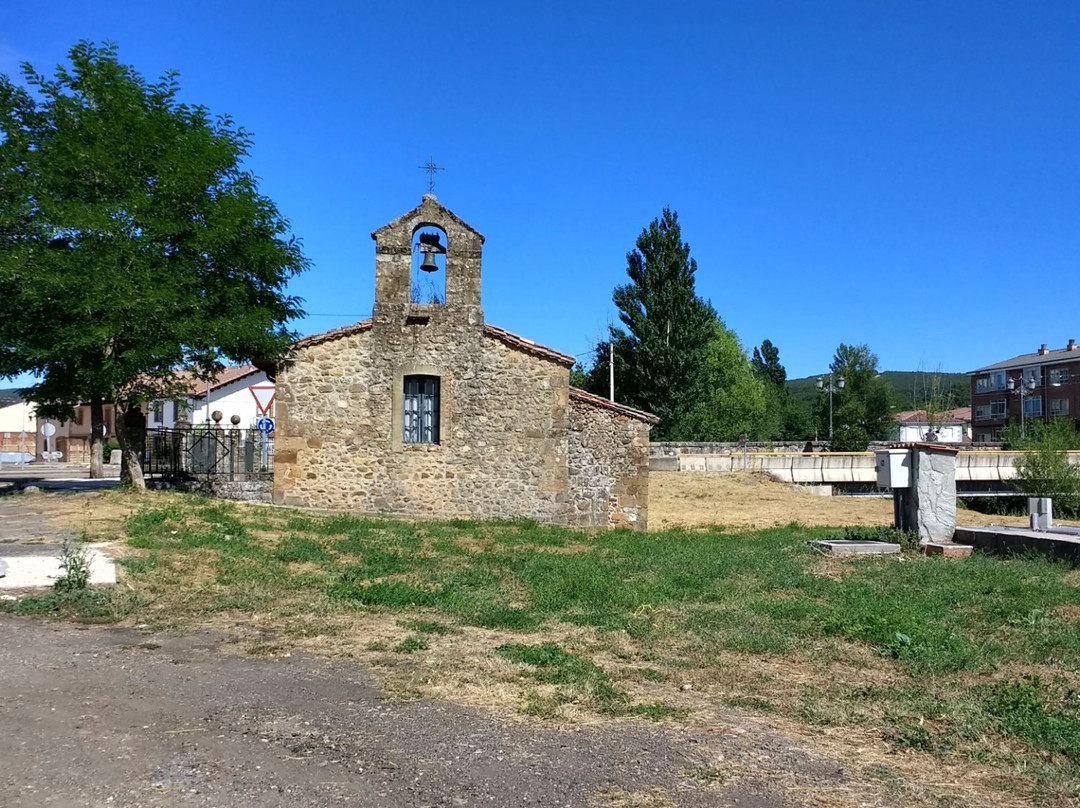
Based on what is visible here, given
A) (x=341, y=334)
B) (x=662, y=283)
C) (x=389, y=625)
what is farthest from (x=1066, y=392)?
(x=389, y=625)

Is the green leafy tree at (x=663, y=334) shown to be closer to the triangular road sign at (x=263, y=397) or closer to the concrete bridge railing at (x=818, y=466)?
the concrete bridge railing at (x=818, y=466)

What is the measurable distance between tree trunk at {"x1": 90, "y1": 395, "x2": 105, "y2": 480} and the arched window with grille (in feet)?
22.7

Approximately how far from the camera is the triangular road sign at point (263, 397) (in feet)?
63.6

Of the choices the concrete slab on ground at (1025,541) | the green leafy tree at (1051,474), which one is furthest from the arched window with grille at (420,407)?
the green leafy tree at (1051,474)

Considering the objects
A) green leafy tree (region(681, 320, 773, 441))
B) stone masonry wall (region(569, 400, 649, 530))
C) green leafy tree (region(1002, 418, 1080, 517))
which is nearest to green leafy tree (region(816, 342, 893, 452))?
green leafy tree (region(681, 320, 773, 441))

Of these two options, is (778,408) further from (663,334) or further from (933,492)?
(933,492)

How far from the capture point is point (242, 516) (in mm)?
15344

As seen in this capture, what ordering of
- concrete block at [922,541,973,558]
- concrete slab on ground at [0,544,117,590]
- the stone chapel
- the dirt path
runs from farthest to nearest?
the stone chapel < concrete block at [922,541,973,558] < concrete slab on ground at [0,544,117,590] < the dirt path

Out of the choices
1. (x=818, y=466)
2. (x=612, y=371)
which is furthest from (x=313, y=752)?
(x=612, y=371)

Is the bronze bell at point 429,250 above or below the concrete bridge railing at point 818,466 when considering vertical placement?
above

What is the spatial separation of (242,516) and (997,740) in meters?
13.6

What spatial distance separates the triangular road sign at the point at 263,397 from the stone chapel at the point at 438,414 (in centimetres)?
125

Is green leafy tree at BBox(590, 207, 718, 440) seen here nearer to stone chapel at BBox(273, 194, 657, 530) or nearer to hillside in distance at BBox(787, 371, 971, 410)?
hillside in distance at BBox(787, 371, 971, 410)

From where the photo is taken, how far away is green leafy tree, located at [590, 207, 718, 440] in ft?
161
